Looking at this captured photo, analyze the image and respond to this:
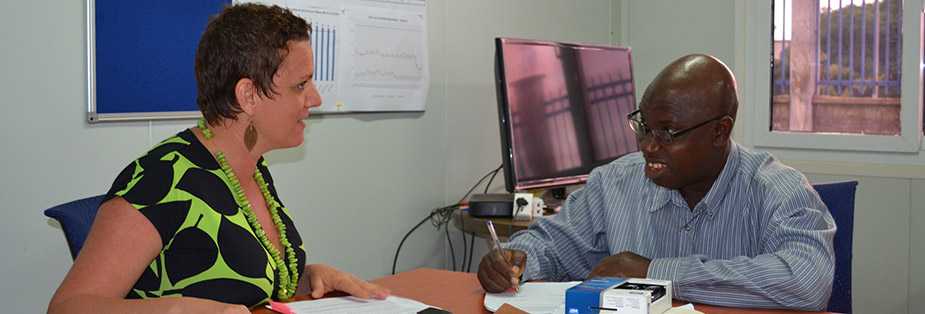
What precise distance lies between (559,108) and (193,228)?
2.17 metres

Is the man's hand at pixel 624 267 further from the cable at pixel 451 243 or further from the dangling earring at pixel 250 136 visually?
the cable at pixel 451 243

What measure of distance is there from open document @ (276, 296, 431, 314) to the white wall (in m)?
1.08

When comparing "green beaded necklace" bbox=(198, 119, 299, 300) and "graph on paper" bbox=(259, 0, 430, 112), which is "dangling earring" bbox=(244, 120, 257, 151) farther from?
"graph on paper" bbox=(259, 0, 430, 112)

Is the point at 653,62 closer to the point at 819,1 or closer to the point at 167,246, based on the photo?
the point at 819,1

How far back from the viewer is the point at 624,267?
192 cm

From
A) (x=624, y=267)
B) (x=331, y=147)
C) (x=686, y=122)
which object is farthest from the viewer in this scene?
(x=331, y=147)

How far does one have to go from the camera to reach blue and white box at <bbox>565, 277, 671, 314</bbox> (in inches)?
59.7

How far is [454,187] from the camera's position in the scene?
3984 mm

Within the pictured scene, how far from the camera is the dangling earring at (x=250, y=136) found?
1867mm

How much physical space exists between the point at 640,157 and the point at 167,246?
1.16 meters

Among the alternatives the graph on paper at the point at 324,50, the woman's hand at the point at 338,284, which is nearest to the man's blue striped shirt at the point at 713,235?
the woman's hand at the point at 338,284

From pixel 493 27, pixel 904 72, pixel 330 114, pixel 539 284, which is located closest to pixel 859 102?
pixel 904 72

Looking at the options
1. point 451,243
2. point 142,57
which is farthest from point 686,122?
point 451,243

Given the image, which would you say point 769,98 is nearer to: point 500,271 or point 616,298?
point 500,271
